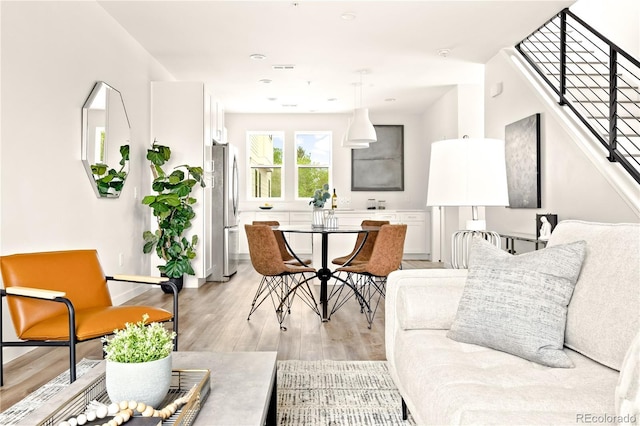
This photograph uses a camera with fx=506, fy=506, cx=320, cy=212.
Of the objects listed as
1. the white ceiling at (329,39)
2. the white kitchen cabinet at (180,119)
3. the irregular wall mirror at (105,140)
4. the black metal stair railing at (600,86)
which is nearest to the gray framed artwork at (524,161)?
the black metal stair railing at (600,86)

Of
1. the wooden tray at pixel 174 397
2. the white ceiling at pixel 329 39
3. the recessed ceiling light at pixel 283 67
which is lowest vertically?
the wooden tray at pixel 174 397

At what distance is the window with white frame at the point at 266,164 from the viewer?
976 cm

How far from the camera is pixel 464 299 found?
1997 millimetres

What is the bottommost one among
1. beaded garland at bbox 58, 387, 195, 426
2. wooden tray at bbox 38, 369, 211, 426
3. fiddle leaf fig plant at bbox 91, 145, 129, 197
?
wooden tray at bbox 38, 369, 211, 426

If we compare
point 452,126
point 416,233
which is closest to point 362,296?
point 452,126

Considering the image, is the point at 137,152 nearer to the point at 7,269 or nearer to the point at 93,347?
the point at 93,347

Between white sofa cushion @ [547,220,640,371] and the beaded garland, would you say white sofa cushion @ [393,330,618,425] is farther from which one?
the beaded garland

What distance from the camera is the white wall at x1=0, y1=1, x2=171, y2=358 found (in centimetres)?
329

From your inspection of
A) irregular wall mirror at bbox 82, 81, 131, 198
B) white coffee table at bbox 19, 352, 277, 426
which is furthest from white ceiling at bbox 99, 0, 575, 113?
white coffee table at bbox 19, 352, 277, 426

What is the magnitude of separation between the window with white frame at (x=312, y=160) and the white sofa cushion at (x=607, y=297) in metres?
7.92

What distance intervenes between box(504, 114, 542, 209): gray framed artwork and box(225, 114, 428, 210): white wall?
3.79 m

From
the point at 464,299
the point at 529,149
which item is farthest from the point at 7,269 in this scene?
the point at 529,149

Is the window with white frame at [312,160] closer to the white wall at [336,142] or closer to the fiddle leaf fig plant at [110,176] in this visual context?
the white wall at [336,142]

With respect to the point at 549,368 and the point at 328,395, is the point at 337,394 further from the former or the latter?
the point at 549,368
